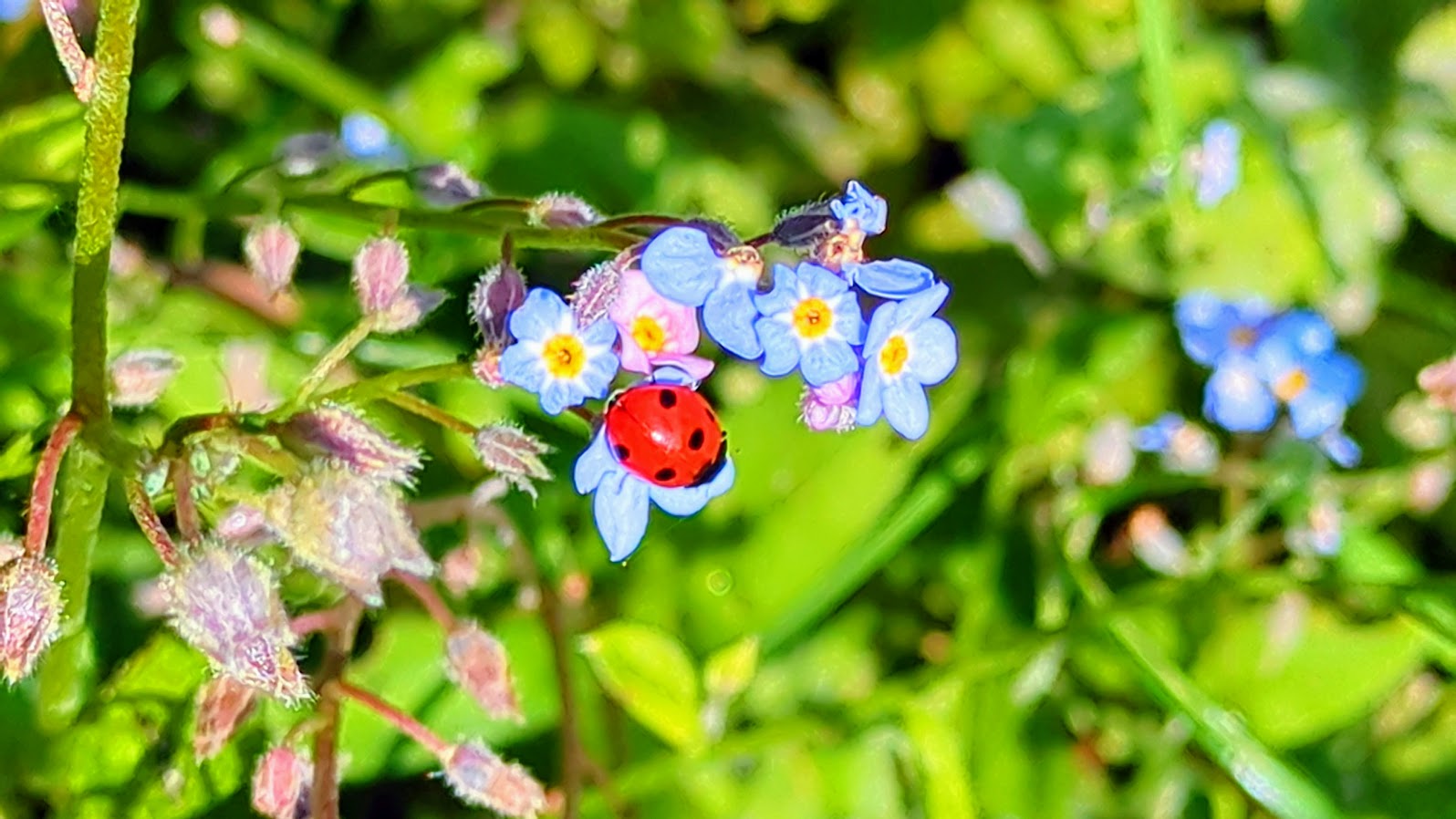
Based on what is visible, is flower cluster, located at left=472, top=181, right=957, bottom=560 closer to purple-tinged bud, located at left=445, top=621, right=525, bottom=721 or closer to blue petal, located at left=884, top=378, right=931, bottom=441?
blue petal, located at left=884, top=378, right=931, bottom=441

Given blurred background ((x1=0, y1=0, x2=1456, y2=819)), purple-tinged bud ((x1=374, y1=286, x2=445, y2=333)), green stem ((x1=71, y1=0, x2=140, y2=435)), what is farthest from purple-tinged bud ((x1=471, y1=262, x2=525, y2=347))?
blurred background ((x1=0, y1=0, x2=1456, y2=819))

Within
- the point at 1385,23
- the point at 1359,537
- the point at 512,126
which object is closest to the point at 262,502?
the point at 512,126

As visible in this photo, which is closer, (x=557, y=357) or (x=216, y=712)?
(x=557, y=357)

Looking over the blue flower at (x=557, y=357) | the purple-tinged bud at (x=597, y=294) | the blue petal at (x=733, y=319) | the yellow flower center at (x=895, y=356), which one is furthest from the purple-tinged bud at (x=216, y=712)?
the yellow flower center at (x=895, y=356)

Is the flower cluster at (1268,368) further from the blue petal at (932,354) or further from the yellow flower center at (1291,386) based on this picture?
the blue petal at (932,354)

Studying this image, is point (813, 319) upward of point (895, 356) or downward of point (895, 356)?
upward

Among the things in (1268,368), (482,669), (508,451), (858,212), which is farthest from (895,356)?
(1268,368)

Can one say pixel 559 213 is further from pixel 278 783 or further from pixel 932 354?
pixel 278 783
